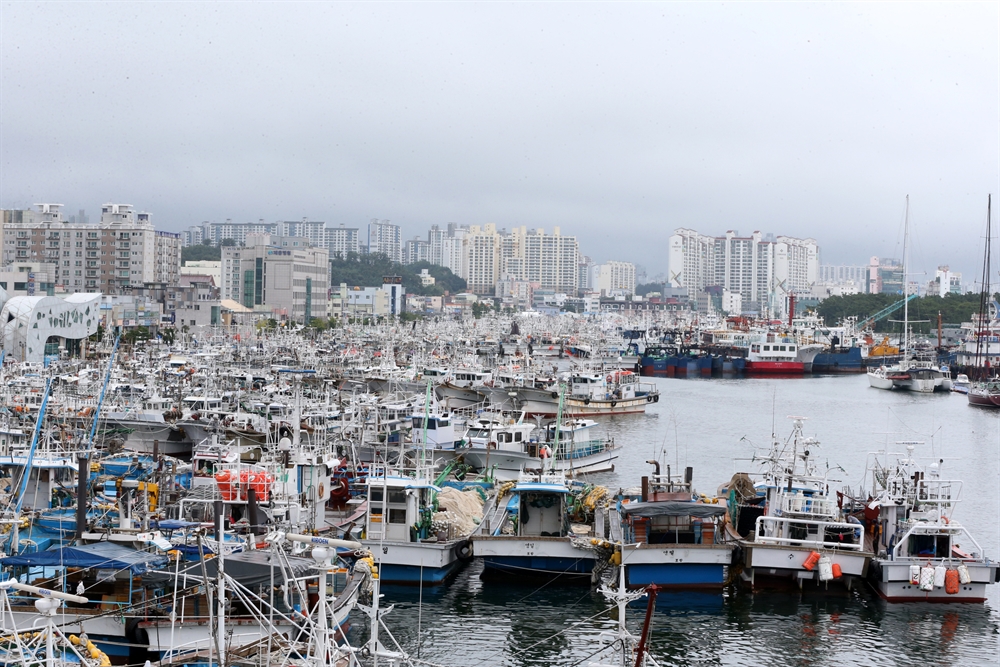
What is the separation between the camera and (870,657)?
12.5m

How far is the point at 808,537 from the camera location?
14547 mm

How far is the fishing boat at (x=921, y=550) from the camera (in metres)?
13.9

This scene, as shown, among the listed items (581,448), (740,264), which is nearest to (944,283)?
(740,264)

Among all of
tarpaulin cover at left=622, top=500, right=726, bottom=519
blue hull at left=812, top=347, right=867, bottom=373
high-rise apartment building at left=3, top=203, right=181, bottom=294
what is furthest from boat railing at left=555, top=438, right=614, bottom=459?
high-rise apartment building at left=3, top=203, right=181, bottom=294

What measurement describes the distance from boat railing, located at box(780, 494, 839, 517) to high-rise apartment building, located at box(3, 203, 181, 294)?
60316mm

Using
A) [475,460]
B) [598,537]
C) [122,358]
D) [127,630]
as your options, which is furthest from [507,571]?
[122,358]

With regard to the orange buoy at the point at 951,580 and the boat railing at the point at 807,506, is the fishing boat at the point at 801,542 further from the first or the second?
the orange buoy at the point at 951,580

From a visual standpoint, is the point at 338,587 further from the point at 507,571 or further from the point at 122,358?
the point at 122,358

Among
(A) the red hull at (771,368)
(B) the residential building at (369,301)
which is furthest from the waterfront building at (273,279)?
(A) the red hull at (771,368)

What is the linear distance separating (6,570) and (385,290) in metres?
Result: 91.8

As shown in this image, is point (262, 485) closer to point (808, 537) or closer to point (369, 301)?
point (808, 537)

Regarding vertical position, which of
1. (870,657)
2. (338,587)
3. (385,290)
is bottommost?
(870,657)

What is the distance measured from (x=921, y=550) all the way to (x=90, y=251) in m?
63.8

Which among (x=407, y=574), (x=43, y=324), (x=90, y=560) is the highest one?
(x=43, y=324)
